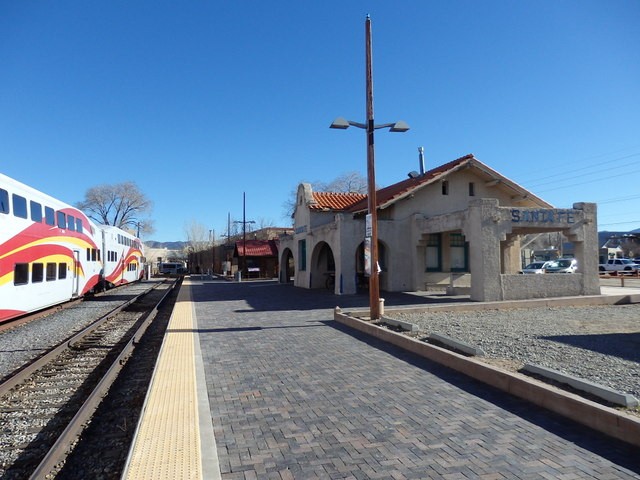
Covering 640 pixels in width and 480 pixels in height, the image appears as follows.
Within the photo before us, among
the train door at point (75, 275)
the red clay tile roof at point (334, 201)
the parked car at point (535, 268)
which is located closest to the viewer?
the train door at point (75, 275)

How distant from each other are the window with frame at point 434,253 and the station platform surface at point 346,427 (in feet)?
48.9

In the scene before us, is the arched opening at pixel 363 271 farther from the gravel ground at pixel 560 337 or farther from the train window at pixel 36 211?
the train window at pixel 36 211

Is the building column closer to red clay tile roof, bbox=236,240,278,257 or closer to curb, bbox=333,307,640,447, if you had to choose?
curb, bbox=333,307,640,447

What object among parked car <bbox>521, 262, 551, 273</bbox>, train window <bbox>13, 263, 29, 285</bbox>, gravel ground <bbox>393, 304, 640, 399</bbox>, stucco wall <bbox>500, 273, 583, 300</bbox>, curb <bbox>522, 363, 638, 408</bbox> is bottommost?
gravel ground <bbox>393, 304, 640, 399</bbox>

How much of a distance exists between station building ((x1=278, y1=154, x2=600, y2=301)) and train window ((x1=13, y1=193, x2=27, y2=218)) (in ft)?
39.9

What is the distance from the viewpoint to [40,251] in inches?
531

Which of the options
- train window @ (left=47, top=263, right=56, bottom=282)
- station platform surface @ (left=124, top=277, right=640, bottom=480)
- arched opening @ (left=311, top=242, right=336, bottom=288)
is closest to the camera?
station platform surface @ (left=124, top=277, right=640, bottom=480)

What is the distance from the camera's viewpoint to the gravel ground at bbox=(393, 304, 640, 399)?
266 inches

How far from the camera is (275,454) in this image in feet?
13.4

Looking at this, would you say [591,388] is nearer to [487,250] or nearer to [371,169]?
[371,169]

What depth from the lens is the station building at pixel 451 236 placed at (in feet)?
55.6

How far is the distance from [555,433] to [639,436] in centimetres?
69

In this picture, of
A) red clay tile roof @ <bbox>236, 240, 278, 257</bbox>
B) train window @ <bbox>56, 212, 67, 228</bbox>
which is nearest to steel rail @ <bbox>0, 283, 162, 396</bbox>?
train window @ <bbox>56, 212, 67, 228</bbox>

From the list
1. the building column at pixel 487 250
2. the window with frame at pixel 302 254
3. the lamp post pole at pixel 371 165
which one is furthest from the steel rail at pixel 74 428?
the window with frame at pixel 302 254
